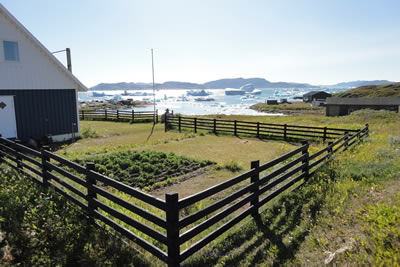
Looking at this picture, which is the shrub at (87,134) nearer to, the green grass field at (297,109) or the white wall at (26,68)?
the white wall at (26,68)

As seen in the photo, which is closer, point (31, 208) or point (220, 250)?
point (220, 250)

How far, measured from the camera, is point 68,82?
1811cm

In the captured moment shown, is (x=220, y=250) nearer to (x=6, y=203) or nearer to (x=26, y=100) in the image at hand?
(x=6, y=203)

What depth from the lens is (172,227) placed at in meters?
3.79

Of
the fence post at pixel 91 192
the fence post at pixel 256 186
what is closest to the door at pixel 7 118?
the fence post at pixel 91 192

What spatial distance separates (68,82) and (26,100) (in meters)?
2.98

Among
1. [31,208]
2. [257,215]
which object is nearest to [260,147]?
[257,215]

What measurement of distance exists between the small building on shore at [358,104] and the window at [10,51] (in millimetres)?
41930

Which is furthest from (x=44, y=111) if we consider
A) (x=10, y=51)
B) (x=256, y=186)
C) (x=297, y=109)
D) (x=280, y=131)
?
(x=297, y=109)

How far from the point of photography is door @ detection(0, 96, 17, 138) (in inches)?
594

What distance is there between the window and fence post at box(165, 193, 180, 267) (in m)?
16.4

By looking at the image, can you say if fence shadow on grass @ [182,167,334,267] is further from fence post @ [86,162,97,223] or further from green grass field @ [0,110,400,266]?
fence post @ [86,162,97,223]

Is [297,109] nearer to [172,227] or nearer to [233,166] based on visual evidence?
[233,166]

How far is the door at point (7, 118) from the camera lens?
1508 cm
